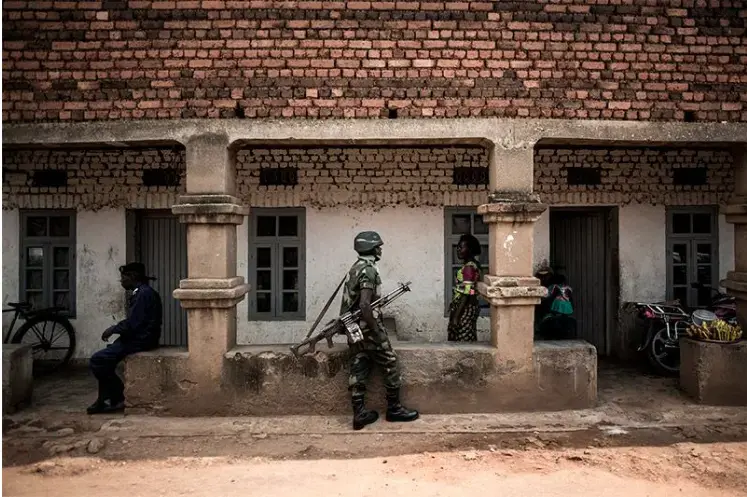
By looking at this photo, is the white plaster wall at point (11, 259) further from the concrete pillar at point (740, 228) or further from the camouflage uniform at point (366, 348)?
the concrete pillar at point (740, 228)

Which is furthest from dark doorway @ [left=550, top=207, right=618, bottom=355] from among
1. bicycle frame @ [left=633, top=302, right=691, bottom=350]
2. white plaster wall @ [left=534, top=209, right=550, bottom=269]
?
bicycle frame @ [left=633, top=302, right=691, bottom=350]

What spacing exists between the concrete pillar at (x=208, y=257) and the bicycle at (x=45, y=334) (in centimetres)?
329

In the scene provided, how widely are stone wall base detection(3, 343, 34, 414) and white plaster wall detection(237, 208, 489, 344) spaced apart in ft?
8.61

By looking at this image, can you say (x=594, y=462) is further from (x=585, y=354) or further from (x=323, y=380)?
(x=323, y=380)

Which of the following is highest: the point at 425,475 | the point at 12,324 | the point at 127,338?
the point at 127,338

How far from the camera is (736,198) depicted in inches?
219

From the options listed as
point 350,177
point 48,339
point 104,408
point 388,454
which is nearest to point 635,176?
point 350,177

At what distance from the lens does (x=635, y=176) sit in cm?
736

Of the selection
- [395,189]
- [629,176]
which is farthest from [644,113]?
[395,189]

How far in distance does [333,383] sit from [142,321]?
1997mm

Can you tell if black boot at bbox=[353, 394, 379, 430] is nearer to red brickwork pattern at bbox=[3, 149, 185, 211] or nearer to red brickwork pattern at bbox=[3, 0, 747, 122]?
red brickwork pattern at bbox=[3, 0, 747, 122]

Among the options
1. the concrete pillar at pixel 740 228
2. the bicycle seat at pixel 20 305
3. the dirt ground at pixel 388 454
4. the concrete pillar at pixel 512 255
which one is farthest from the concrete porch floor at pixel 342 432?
the bicycle seat at pixel 20 305

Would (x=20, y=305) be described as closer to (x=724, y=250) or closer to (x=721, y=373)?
(x=721, y=373)

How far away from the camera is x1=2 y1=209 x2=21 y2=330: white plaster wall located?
7332 millimetres
